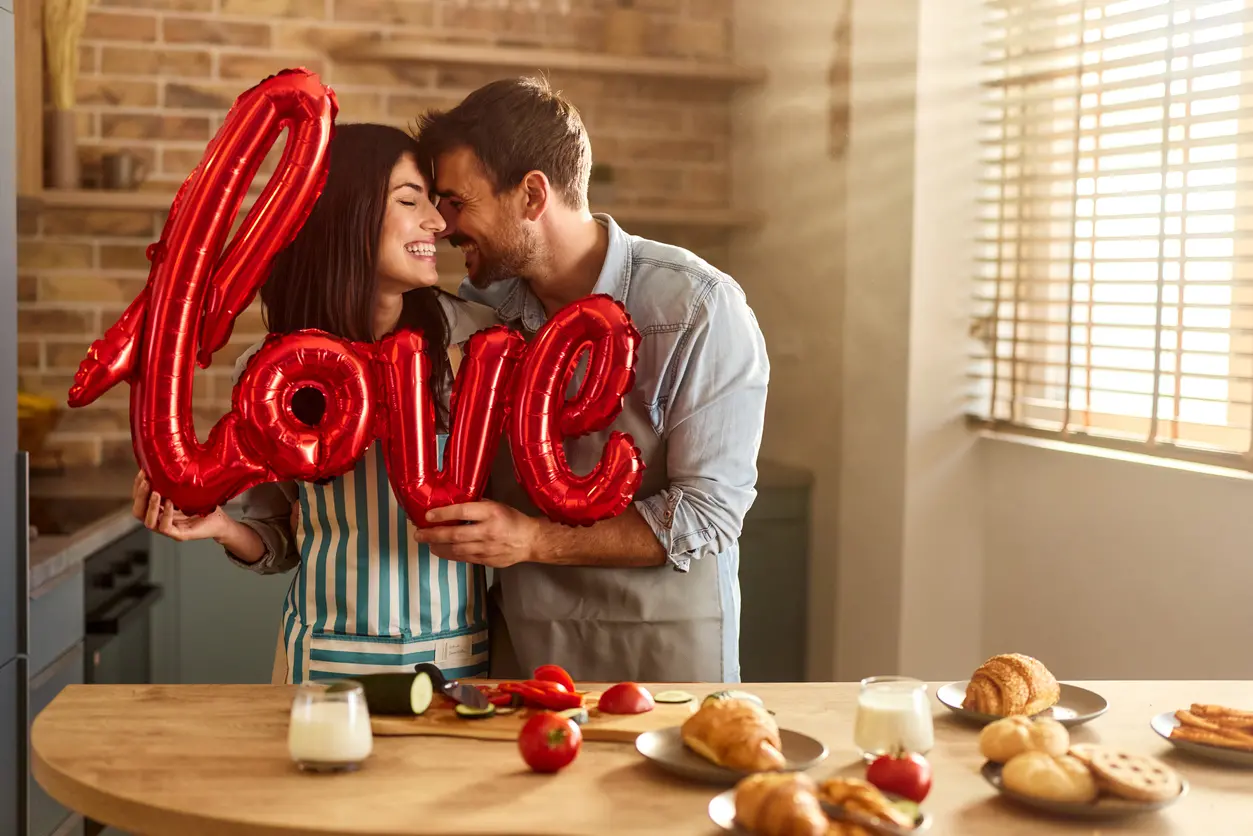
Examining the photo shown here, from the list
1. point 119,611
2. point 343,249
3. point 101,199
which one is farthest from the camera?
point 101,199

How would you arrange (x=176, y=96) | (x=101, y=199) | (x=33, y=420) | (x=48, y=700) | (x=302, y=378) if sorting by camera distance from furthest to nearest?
(x=176, y=96), (x=101, y=199), (x=33, y=420), (x=48, y=700), (x=302, y=378)

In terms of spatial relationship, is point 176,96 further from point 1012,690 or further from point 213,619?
point 1012,690

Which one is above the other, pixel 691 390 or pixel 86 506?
pixel 691 390

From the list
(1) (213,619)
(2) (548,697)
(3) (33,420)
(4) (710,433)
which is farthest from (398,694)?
(3) (33,420)

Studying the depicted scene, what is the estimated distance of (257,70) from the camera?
12.5 feet

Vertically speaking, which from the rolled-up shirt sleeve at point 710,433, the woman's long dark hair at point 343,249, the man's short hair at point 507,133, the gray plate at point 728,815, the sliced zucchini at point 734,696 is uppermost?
the man's short hair at point 507,133

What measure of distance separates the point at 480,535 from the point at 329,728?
0.48m

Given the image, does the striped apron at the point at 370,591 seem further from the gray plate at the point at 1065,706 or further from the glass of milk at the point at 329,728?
the gray plate at the point at 1065,706

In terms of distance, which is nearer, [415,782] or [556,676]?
[415,782]

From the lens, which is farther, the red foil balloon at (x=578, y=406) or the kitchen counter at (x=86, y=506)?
the kitchen counter at (x=86, y=506)

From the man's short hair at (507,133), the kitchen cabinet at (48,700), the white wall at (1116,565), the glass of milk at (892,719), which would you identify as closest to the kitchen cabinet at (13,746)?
the kitchen cabinet at (48,700)

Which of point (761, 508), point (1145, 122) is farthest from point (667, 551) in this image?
point (761, 508)

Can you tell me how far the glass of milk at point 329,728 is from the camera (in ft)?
4.59

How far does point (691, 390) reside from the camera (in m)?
2.04
